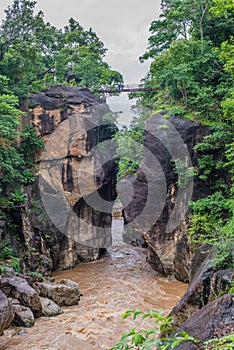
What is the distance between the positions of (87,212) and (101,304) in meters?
7.68

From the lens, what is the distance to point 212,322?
275cm

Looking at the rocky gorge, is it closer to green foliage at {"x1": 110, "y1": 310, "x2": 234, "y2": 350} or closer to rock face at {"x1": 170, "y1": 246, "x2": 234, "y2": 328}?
rock face at {"x1": 170, "y1": 246, "x2": 234, "y2": 328}

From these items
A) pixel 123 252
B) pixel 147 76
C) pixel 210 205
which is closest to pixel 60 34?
pixel 147 76

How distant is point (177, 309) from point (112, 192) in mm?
13796

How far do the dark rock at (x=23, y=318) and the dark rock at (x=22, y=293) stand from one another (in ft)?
0.97

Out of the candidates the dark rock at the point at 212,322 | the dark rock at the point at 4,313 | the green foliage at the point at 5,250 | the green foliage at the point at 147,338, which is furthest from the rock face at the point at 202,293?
the green foliage at the point at 5,250

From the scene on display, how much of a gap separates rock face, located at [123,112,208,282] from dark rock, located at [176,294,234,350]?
24.7 feet

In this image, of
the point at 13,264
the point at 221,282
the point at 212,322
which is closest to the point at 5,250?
the point at 13,264

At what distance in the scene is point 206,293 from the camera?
497 cm

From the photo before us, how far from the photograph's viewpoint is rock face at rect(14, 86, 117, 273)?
559 inches

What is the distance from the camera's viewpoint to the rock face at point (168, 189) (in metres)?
10.7

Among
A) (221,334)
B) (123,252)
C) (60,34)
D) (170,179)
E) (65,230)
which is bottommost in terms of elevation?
(123,252)

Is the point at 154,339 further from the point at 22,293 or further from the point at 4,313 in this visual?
the point at 22,293

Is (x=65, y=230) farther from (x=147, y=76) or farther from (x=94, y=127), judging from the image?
(x=147, y=76)
